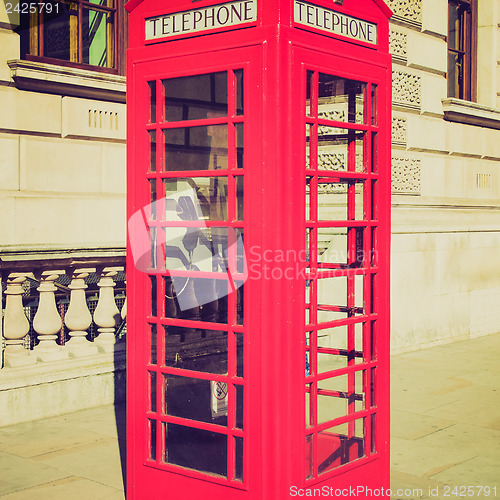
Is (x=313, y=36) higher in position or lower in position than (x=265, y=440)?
higher

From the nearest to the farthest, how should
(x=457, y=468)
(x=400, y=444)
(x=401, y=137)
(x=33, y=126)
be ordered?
(x=457, y=468), (x=400, y=444), (x=33, y=126), (x=401, y=137)

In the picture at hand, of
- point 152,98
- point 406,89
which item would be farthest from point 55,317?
point 406,89

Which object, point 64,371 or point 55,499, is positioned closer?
point 55,499

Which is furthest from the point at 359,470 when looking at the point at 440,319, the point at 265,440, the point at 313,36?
the point at 440,319

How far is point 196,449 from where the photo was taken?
3451 millimetres

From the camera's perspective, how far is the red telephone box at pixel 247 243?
310 cm

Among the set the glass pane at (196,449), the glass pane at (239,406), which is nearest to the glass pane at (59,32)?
the glass pane at (196,449)

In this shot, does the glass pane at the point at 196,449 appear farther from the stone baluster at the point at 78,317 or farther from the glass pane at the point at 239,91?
the stone baluster at the point at 78,317

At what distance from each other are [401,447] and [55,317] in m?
2.49

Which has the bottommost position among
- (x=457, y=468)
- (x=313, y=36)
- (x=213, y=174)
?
(x=457, y=468)

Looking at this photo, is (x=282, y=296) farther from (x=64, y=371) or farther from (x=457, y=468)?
(x=64, y=371)

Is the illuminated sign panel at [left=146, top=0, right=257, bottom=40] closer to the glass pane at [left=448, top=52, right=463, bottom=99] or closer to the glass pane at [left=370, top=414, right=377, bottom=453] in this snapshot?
the glass pane at [left=370, top=414, right=377, bottom=453]

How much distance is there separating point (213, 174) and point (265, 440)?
1.07 metres

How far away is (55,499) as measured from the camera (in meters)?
3.94
